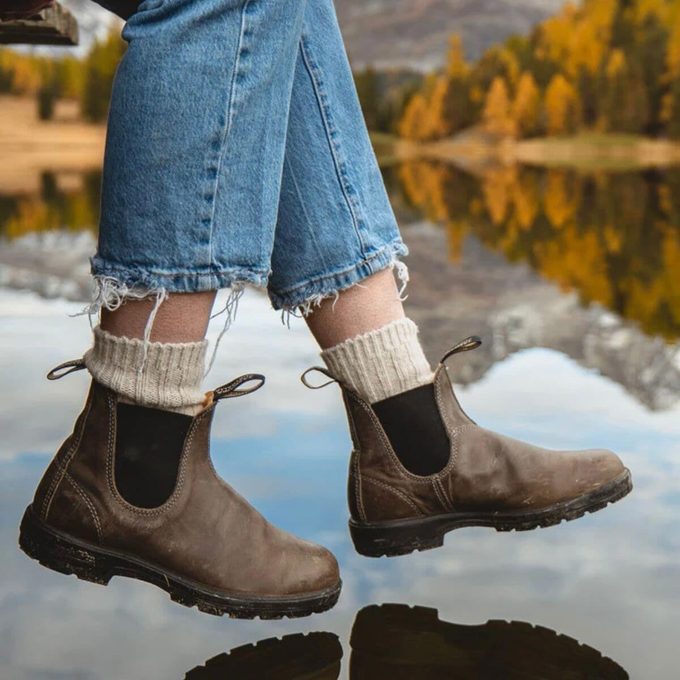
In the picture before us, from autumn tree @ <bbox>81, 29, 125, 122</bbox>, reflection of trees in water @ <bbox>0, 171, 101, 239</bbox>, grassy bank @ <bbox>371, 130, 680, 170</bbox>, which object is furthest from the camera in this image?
autumn tree @ <bbox>81, 29, 125, 122</bbox>

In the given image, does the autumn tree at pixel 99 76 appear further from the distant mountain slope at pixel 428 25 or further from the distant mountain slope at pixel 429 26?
the distant mountain slope at pixel 429 26

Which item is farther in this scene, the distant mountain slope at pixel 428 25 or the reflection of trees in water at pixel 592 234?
the distant mountain slope at pixel 428 25

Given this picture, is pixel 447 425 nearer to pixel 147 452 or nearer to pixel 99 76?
pixel 147 452

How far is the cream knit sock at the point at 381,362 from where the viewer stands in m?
1.11

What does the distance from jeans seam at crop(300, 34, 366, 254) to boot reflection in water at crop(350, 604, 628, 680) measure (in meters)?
0.37

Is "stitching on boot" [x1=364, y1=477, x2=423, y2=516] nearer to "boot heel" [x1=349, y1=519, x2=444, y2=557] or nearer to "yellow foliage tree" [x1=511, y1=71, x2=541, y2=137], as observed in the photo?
"boot heel" [x1=349, y1=519, x2=444, y2=557]

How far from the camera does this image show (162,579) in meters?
1.02

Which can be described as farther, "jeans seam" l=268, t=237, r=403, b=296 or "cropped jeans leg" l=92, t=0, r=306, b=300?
"jeans seam" l=268, t=237, r=403, b=296

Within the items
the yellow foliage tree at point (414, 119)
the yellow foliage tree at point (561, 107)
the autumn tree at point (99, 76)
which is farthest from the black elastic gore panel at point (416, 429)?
the yellow foliage tree at point (414, 119)

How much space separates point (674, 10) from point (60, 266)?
3287cm

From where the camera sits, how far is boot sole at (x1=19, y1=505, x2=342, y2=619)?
1018 mm

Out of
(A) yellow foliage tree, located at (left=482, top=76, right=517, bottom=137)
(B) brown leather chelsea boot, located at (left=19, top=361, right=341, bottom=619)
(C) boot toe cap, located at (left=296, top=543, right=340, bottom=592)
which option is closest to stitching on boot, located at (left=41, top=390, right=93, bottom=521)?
(B) brown leather chelsea boot, located at (left=19, top=361, right=341, bottom=619)

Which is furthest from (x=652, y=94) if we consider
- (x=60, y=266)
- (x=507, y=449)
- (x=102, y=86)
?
(x=507, y=449)

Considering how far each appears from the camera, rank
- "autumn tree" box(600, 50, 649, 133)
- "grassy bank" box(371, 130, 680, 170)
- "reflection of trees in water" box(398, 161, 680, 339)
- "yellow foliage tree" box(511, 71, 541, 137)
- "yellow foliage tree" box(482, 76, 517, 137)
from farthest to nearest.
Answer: "yellow foliage tree" box(482, 76, 517, 137), "yellow foliage tree" box(511, 71, 541, 137), "autumn tree" box(600, 50, 649, 133), "grassy bank" box(371, 130, 680, 170), "reflection of trees in water" box(398, 161, 680, 339)
